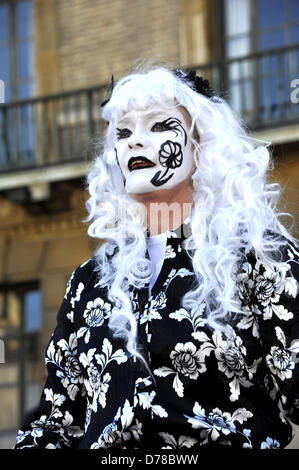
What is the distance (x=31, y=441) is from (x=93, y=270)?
→ 1.60 feet

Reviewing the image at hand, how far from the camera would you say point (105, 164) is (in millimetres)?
2988

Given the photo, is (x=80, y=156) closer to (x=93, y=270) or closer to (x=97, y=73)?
(x=97, y=73)

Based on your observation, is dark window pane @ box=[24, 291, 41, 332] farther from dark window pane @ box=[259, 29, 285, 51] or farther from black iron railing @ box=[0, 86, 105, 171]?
dark window pane @ box=[259, 29, 285, 51]

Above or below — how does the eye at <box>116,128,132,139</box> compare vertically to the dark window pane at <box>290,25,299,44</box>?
below

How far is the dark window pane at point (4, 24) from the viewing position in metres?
12.3

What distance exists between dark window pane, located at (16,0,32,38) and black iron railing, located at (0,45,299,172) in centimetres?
105

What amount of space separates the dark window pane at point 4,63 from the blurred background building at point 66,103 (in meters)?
0.16

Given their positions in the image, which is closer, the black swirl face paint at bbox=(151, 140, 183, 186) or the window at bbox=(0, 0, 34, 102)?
the black swirl face paint at bbox=(151, 140, 183, 186)

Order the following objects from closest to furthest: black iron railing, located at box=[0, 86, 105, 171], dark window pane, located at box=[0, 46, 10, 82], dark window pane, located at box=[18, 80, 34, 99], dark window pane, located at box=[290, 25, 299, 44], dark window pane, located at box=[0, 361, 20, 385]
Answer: dark window pane, located at box=[290, 25, 299, 44], black iron railing, located at box=[0, 86, 105, 171], dark window pane, located at box=[0, 361, 20, 385], dark window pane, located at box=[18, 80, 34, 99], dark window pane, located at box=[0, 46, 10, 82]

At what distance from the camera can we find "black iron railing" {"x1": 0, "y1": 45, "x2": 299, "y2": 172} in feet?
34.5

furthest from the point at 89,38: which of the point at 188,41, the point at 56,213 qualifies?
the point at 56,213

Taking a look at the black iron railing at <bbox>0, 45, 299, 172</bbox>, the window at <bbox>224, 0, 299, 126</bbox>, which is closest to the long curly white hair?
the black iron railing at <bbox>0, 45, 299, 172</bbox>

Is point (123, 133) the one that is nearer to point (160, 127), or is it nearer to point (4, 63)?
point (160, 127)

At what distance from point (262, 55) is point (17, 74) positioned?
3002mm
